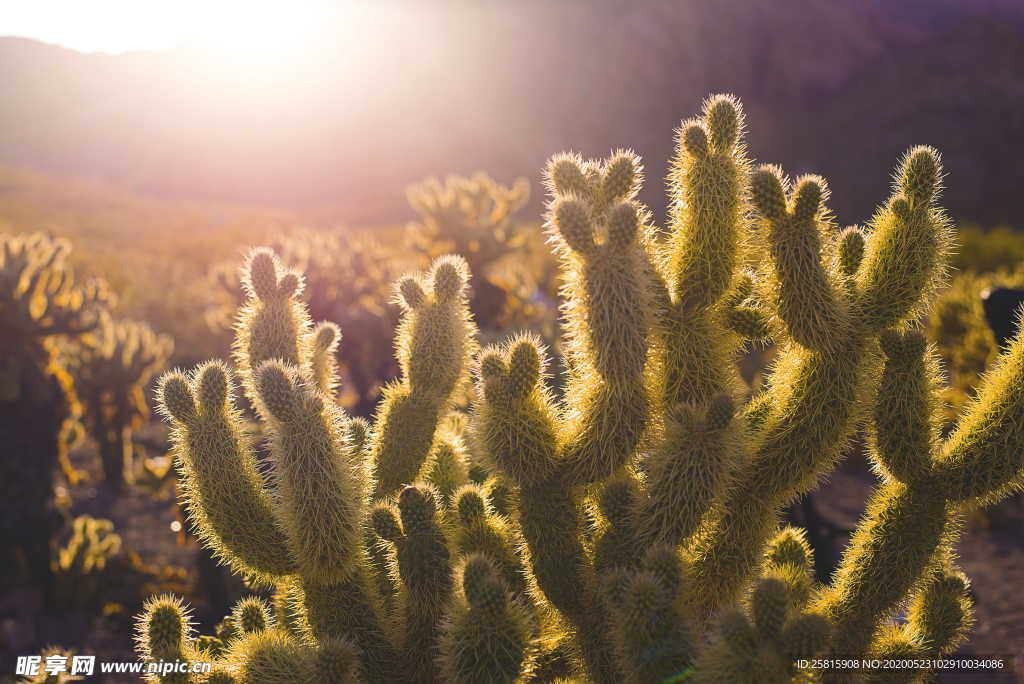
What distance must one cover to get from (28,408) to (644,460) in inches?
196

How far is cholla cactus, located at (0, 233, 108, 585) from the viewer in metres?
5.31

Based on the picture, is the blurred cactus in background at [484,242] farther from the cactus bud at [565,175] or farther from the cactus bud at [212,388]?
the cactus bud at [212,388]

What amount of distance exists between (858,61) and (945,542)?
5517cm

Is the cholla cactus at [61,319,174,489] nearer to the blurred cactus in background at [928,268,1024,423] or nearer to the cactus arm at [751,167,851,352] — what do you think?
the cactus arm at [751,167,851,352]

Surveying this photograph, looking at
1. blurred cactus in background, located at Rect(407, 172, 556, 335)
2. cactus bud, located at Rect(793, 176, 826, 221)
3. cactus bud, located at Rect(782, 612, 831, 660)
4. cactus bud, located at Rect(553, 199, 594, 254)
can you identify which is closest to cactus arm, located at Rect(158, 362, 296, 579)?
cactus bud, located at Rect(553, 199, 594, 254)

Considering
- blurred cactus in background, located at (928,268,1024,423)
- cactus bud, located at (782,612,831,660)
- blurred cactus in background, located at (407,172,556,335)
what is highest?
blurred cactus in background, located at (407,172,556,335)

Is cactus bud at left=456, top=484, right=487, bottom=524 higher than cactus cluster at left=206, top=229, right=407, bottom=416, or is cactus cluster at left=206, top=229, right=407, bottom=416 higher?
cactus cluster at left=206, top=229, right=407, bottom=416

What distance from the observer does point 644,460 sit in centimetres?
227

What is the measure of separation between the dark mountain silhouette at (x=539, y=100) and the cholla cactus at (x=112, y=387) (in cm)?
3187

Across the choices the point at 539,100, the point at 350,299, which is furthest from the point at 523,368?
the point at 539,100

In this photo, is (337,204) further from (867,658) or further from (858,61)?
(867,658)

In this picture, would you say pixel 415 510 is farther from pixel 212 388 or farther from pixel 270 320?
pixel 270 320

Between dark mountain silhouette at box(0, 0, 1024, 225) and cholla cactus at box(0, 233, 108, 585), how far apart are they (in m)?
33.0

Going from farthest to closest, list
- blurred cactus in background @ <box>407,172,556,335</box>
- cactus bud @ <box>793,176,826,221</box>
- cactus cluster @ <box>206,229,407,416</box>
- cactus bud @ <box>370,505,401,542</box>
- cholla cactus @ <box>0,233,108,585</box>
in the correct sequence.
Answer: blurred cactus in background @ <box>407,172,556,335</box>, cactus cluster @ <box>206,229,407,416</box>, cholla cactus @ <box>0,233,108,585</box>, cactus bud @ <box>370,505,401,542</box>, cactus bud @ <box>793,176,826,221</box>
